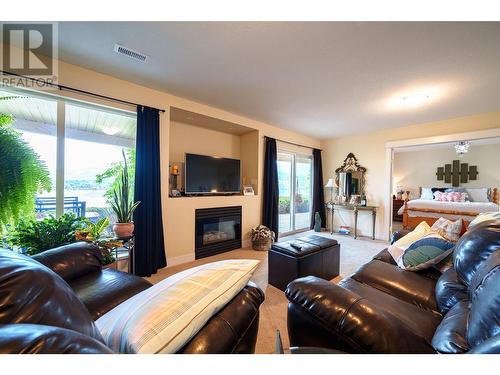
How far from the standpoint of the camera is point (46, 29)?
1629mm

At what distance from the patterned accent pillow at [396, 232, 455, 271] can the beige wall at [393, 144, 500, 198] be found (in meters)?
6.33

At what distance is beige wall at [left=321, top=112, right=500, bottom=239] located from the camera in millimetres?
3363

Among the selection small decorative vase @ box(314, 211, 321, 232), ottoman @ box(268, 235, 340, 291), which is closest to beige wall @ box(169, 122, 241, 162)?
ottoman @ box(268, 235, 340, 291)

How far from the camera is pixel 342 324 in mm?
775

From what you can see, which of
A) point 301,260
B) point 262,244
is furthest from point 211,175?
point 301,260

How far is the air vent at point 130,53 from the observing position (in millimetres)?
1796

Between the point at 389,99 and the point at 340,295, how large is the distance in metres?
2.94

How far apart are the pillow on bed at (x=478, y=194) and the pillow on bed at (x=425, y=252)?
5850mm

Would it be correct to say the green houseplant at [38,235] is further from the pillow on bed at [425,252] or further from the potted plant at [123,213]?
the pillow on bed at [425,252]

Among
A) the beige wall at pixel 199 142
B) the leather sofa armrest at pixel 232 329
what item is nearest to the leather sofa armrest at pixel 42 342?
the leather sofa armrest at pixel 232 329

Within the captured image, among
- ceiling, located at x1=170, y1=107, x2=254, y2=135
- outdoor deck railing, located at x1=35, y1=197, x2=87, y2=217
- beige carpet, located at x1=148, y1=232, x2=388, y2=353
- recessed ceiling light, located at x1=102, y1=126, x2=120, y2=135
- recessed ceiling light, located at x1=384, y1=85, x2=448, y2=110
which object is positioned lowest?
beige carpet, located at x1=148, y1=232, x2=388, y2=353

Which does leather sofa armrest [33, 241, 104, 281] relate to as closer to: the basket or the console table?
Answer: the basket

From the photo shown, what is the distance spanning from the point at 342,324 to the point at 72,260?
166 cm

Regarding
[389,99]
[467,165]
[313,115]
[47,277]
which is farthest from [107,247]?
[467,165]
